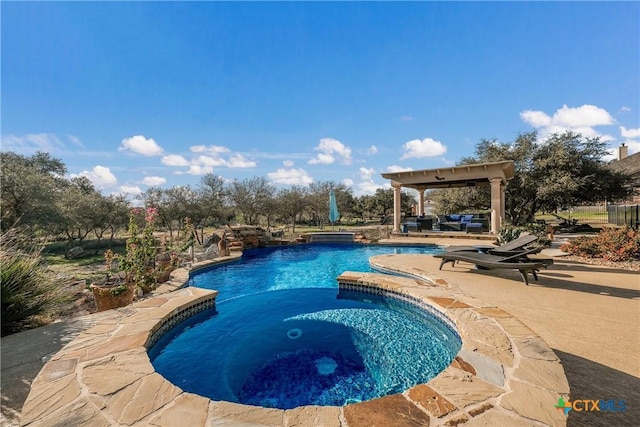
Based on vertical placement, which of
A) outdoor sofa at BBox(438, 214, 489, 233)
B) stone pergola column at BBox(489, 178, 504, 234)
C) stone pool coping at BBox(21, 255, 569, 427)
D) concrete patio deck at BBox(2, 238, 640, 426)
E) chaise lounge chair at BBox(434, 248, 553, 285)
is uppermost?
stone pergola column at BBox(489, 178, 504, 234)

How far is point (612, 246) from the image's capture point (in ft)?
24.1

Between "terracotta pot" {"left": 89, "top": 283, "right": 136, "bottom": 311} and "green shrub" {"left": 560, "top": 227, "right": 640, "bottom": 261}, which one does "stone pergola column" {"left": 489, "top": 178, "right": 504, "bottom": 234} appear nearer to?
"green shrub" {"left": 560, "top": 227, "right": 640, "bottom": 261}

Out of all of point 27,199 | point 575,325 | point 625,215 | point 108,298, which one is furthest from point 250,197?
point 625,215

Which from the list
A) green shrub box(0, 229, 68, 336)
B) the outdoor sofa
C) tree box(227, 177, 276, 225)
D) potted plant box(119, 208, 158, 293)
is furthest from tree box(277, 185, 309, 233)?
green shrub box(0, 229, 68, 336)

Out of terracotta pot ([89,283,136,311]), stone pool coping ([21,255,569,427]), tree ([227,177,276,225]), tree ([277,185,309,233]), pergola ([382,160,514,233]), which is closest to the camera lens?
stone pool coping ([21,255,569,427])

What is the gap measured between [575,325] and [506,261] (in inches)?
94.6

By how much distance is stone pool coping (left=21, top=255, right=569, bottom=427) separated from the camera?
183 cm

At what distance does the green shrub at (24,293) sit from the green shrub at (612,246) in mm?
12869

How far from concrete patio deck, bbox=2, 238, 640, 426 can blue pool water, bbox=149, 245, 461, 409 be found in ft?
3.21

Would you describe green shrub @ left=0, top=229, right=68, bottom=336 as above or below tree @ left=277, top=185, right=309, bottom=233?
below

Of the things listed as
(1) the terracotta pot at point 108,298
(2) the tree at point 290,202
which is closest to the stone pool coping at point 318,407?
(1) the terracotta pot at point 108,298

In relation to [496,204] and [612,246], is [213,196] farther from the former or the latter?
[612,246]

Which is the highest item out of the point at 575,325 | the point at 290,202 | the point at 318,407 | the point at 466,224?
the point at 290,202

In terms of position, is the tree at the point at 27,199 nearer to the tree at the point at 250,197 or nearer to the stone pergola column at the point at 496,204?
the tree at the point at 250,197
